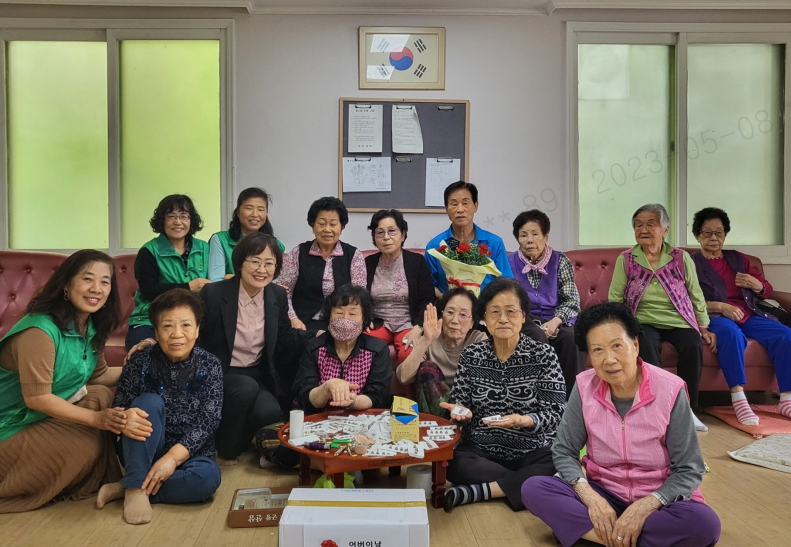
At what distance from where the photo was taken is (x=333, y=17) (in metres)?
4.32

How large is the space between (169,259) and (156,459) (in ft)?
4.41

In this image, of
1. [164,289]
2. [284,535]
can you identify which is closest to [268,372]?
[164,289]

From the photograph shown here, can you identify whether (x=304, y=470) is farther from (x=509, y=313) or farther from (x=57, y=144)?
(x=57, y=144)

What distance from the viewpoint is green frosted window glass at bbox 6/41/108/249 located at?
4.43m

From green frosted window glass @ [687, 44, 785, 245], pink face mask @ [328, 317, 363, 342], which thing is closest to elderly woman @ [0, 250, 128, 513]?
pink face mask @ [328, 317, 363, 342]

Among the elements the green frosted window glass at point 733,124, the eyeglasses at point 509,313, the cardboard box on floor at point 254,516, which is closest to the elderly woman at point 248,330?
the cardboard box on floor at point 254,516

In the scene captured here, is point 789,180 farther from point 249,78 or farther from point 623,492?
point 249,78

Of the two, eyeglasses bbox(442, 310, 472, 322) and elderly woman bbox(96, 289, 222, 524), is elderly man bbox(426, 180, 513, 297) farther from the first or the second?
elderly woman bbox(96, 289, 222, 524)

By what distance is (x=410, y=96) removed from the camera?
437cm

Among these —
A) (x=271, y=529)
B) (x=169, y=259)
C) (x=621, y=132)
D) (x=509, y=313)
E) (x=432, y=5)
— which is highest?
(x=432, y=5)

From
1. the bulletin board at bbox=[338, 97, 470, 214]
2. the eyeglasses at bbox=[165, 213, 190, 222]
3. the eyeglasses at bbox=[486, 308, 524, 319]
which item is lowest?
the eyeglasses at bbox=[486, 308, 524, 319]

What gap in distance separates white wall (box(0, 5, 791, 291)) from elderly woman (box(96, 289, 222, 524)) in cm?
197

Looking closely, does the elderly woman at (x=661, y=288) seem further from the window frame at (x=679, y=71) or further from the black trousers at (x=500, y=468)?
the black trousers at (x=500, y=468)

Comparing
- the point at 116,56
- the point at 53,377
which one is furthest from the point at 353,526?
the point at 116,56
